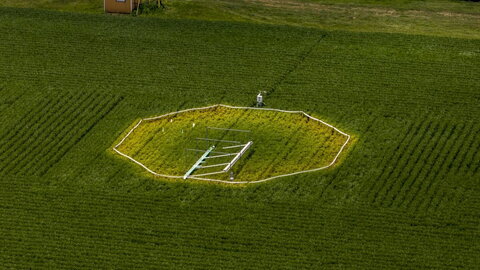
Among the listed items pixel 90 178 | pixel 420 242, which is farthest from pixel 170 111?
pixel 420 242

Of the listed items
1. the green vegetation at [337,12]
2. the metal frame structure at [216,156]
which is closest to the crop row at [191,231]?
the metal frame structure at [216,156]

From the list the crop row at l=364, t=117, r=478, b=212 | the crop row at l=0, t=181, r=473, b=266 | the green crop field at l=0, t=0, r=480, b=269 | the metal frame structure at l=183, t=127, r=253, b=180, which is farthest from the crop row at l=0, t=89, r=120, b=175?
the crop row at l=364, t=117, r=478, b=212

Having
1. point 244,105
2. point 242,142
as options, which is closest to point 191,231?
point 242,142

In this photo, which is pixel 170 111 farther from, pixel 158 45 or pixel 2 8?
pixel 2 8

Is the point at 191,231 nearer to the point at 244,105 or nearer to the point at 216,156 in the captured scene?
the point at 216,156

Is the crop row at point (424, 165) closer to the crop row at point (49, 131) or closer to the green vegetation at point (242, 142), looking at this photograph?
the green vegetation at point (242, 142)

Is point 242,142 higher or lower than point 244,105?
higher
